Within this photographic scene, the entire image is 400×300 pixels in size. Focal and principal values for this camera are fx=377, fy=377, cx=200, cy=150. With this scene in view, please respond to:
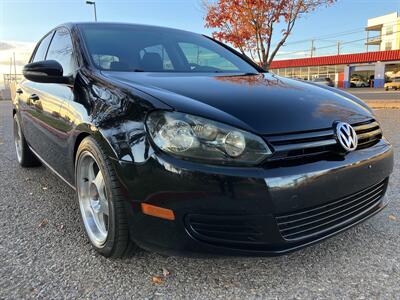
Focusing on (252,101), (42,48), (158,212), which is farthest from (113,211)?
(42,48)

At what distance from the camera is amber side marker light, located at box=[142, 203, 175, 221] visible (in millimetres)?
1768

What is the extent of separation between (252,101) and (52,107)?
62.9 inches

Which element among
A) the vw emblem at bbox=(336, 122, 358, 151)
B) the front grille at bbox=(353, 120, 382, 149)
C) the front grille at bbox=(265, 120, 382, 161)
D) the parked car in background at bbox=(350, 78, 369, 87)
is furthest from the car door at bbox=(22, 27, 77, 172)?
the parked car in background at bbox=(350, 78, 369, 87)

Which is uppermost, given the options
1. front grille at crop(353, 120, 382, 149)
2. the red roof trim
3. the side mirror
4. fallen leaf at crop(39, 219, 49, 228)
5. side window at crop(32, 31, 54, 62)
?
the red roof trim

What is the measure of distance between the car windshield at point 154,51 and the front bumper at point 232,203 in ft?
A: 3.72

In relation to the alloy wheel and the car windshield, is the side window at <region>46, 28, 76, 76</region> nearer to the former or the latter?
the car windshield

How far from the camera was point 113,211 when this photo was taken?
1.96 m

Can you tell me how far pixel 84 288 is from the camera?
1.94 metres

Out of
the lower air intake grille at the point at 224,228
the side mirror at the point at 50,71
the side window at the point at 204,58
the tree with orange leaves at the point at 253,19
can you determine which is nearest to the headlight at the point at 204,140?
the lower air intake grille at the point at 224,228

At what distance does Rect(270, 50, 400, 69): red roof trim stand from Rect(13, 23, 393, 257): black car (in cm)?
4832

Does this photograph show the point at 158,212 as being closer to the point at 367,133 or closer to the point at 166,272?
the point at 166,272

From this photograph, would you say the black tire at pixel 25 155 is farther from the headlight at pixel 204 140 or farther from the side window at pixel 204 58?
the headlight at pixel 204 140

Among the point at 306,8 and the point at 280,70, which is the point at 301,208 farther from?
the point at 280,70

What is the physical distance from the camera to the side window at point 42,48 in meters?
3.87
